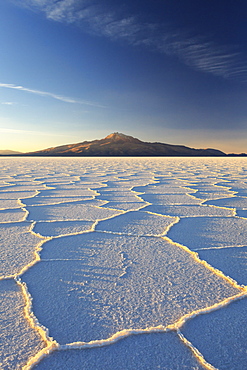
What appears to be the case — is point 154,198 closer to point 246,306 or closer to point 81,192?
point 81,192

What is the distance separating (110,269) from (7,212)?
1.57 meters

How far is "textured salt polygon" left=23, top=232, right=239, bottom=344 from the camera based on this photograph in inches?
38.5

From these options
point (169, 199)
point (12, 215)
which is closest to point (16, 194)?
point (12, 215)

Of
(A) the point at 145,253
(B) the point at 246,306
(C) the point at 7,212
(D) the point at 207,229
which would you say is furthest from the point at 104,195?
(B) the point at 246,306

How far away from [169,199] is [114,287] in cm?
211

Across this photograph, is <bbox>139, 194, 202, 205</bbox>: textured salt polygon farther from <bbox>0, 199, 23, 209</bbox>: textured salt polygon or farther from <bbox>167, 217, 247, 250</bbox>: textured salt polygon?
<bbox>0, 199, 23, 209</bbox>: textured salt polygon

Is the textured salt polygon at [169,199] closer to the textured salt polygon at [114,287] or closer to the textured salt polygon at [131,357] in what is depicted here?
the textured salt polygon at [114,287]

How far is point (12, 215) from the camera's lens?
246 centimetres

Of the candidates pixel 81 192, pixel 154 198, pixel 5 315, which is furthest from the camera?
pixel 81 192

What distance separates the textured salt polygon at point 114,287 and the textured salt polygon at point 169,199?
137 cm

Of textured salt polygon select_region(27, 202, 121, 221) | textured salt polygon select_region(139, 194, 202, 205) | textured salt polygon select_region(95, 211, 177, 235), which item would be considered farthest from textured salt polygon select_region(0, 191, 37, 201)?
textured salt polygon select_region(95, 211, 177, 235)

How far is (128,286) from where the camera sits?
1216 mm

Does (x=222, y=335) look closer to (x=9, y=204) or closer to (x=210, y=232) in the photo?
(x=210, y=232)

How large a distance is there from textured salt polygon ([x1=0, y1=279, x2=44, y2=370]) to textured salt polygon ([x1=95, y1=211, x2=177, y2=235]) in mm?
989
